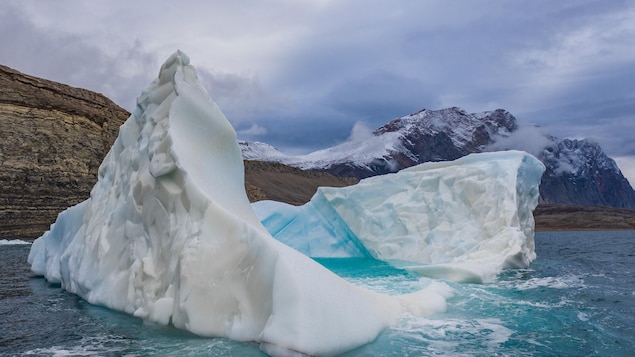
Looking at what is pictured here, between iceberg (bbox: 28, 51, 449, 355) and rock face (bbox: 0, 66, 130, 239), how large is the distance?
2177cm

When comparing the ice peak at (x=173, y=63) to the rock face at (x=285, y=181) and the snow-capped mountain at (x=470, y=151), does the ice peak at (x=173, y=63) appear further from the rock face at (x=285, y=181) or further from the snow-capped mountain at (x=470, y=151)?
the snow-capped mountain at (x=470, y=151)

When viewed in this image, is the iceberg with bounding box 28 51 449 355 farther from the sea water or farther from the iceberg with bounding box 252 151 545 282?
the iceberg with bounding box 252 151 545 282

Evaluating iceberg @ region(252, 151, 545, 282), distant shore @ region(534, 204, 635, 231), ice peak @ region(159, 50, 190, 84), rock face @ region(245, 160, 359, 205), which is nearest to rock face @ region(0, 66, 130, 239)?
iceberg @ region(252, 151, 545, 282)

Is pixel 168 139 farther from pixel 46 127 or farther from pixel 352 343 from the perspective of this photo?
pixel 46 127

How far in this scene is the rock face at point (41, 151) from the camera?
92.4ft

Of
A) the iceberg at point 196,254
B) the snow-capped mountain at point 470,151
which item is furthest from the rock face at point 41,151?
the snow-capped mountain at point 470,151

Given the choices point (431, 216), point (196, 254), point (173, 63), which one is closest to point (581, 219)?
point (431, 216)

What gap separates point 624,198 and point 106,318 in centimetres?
21137

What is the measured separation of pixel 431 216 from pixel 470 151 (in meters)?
166

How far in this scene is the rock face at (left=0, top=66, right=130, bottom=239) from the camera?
28.2 metres

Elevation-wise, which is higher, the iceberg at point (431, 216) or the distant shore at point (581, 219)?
the iceberg at point (431, 216)

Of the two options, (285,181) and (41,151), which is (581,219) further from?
(41,151)

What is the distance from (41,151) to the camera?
3025 cm

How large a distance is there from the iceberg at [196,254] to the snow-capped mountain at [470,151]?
131 m
